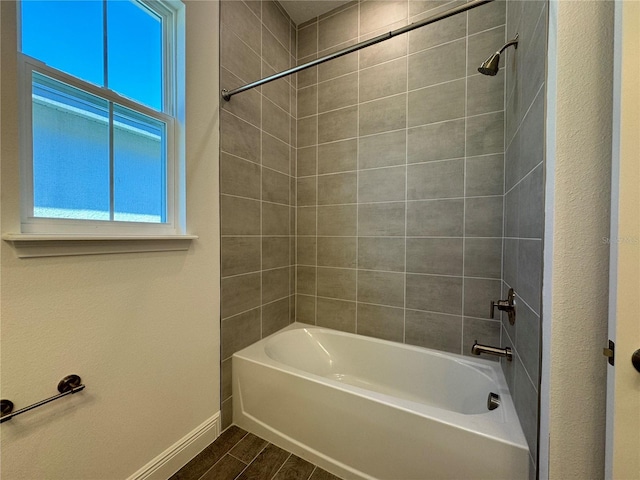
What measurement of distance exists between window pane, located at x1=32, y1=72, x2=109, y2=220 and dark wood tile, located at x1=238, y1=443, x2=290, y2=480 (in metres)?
1.45

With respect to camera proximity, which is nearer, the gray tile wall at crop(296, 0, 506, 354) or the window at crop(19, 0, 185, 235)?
the window at crop(19, 0, 185, 235)

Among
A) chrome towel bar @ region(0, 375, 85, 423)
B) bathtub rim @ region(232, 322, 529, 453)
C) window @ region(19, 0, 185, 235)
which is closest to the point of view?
chrome towel bar @ region(0, 375, 85, 423)

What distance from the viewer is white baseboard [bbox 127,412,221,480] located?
121 cm

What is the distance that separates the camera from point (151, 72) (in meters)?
1.29

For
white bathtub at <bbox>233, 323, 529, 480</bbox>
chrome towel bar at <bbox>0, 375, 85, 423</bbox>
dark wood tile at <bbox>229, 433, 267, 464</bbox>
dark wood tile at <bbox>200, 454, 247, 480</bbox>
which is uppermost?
chrome towel bar at <bbox>0, 375, 85, 423</bbox>

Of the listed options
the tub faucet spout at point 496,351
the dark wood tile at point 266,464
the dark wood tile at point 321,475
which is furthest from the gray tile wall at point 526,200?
the dark wood tile at point 266,464

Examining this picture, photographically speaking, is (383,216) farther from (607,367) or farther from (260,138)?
(607,367)

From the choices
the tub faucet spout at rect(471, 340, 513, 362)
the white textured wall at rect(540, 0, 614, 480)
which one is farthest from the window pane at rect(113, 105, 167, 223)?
the tub faucet spout at rect(471, 340, 513, 362)

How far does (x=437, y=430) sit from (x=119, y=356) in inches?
55.8

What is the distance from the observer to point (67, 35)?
0.99 meters

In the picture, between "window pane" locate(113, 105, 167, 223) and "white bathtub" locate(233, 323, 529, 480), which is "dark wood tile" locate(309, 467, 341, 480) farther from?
"window pane" locate(113, 105, 167, 223)

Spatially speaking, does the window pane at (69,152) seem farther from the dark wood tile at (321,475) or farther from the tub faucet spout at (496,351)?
the tub faucet spout at (496,351)

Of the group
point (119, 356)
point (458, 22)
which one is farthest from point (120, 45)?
point (458, 22)

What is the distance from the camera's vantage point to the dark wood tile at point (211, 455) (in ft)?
4.27
